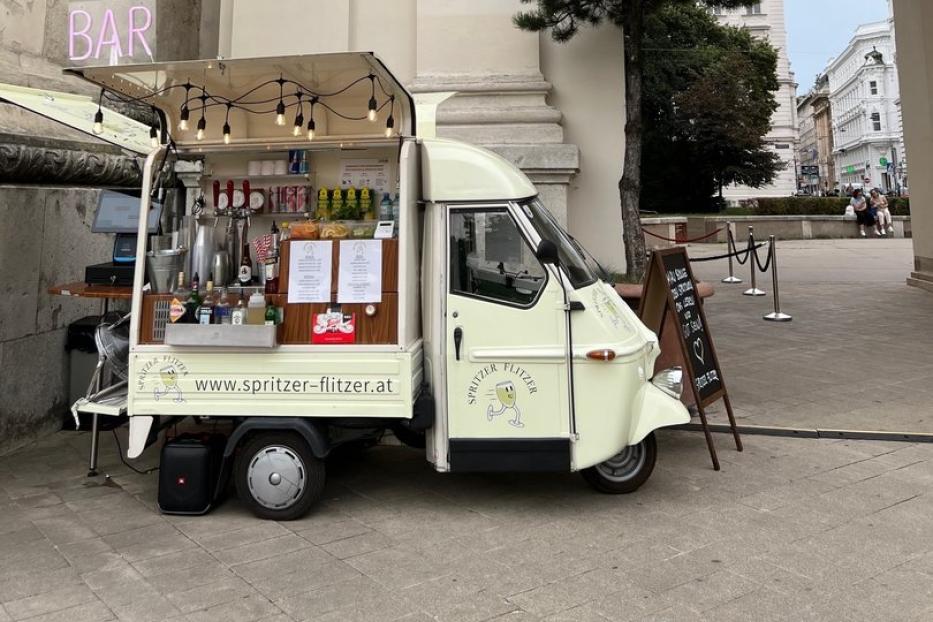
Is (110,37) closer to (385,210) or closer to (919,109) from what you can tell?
(385,210)

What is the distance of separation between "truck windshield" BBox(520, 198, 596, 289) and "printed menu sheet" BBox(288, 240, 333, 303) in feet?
4.09

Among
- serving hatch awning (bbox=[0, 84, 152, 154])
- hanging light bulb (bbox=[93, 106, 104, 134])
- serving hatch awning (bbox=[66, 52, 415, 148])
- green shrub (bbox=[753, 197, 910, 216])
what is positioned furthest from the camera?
green shrub (bbox=[753, 197, 910, 216])

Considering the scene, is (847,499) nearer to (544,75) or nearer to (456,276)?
(456,276)

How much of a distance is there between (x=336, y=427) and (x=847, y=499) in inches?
129

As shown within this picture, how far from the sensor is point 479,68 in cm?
977

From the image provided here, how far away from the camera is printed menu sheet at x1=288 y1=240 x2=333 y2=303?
3953 mm

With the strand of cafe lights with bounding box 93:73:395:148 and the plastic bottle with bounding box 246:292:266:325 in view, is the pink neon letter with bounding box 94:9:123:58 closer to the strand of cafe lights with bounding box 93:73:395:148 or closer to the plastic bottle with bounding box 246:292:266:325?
the strand of cafe lights with bounding box 93:73:395:148

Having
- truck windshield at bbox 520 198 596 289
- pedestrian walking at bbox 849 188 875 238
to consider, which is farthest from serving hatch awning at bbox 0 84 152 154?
pedestrian walking at bbox 849 188 875 238

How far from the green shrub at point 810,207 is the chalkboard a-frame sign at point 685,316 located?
26092 millimetres

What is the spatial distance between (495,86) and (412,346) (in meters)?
6.55

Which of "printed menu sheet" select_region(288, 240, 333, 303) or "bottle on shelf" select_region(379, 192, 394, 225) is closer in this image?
"printed menu sheet" select_region(288, 240, 333, 303)

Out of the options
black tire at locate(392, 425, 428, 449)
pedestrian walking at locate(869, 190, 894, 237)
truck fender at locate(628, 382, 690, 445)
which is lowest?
black tire at locate(392, 425, 428, 449)

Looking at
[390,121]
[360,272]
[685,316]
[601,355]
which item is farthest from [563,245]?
[685,316]

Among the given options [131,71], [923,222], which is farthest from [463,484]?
[923,222]
